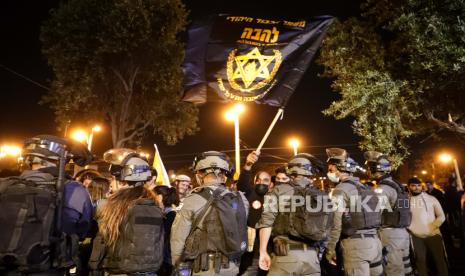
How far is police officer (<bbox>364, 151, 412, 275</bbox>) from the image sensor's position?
6.57 metres

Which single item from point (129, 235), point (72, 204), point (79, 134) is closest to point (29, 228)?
point (72, 204)

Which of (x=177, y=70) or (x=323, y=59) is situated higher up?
(x=177, y=70)

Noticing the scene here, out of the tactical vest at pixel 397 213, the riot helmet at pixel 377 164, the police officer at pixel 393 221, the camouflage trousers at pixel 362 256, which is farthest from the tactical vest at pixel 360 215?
the riot helmet at pixel 377 164

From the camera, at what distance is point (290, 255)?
4562mm

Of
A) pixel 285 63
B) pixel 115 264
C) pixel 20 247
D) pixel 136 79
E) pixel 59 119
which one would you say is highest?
pixel 136 79

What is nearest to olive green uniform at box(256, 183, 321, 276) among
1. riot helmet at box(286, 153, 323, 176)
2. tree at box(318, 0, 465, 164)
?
riot helmet at box(286, 153, 323, 176)

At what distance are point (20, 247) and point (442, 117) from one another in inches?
501

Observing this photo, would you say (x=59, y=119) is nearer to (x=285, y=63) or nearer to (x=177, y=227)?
(x=285, y=63)

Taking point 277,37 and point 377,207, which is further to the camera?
point 277,37

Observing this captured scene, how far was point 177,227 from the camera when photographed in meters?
4.02

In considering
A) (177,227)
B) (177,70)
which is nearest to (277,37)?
(177,227)

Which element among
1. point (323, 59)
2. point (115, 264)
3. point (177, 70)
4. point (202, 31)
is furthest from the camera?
point (177, 70)

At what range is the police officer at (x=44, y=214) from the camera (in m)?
3.21

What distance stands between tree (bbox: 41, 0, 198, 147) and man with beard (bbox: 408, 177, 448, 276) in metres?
13.9
